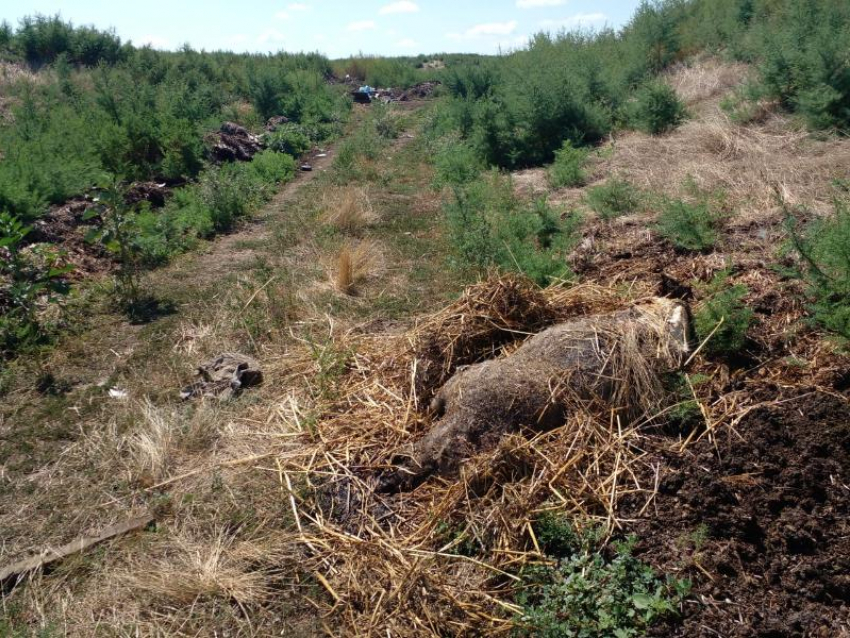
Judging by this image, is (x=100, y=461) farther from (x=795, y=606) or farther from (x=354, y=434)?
(x=795, y=606)

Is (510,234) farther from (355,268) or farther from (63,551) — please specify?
(63,551)

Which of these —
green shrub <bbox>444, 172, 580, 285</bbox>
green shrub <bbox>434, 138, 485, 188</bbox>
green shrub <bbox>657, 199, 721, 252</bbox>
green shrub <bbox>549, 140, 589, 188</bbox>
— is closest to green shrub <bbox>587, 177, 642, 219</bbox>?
green shrub <bbox>444, 172, 580, 285</bbox>

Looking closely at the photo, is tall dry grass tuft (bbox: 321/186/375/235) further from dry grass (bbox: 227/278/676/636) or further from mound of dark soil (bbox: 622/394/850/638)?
mound of dark soil (bbox: 622/394/850/638)

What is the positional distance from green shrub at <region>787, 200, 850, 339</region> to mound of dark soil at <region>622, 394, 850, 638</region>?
52cm

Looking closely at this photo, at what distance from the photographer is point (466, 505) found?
3.23 m

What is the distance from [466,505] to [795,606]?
1398 millimetres

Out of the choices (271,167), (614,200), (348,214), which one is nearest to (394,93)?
(271,167)

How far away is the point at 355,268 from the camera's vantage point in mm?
6668

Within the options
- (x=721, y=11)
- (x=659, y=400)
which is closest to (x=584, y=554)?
(x=659, y=400)

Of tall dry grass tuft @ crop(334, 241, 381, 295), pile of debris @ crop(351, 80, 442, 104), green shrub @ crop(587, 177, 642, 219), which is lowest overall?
tall dry grass tuft @ crop(334, 241, 381, 295)

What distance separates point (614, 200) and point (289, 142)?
31.8ft

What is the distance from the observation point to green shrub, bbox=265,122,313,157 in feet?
47.4

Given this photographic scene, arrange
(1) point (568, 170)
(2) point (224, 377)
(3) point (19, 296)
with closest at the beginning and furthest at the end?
(2) point (224, 377)
(3) point (19, 296)
(1) point (568, 170)

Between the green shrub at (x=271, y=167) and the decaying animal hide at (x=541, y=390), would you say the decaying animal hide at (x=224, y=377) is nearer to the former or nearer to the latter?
the decaying animal hide at (x=541, y=390)
